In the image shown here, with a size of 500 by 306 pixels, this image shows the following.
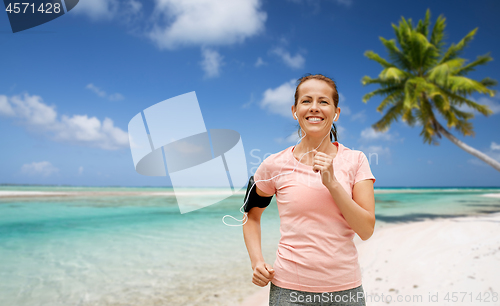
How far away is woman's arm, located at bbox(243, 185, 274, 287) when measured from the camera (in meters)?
1.26

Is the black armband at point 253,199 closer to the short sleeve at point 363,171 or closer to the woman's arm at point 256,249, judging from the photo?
the woman's arm at point 256,249

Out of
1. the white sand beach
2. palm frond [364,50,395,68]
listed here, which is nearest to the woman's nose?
the white sand beach

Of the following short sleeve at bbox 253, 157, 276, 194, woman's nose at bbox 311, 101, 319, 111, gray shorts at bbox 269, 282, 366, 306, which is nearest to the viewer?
gray shorts at bbox 269, 282, 366, 306

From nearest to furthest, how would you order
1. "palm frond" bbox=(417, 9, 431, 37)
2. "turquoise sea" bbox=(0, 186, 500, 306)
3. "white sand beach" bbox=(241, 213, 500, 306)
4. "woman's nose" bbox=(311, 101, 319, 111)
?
"woman's nose" bbox=(311, 101, 319, 111), "white sand beach" bbox=(241, 213, 500, 306), "turquoise sea" bbox=(0, 186, 500, 306), "palm frond" bbox=(417, 9, 431, 37)

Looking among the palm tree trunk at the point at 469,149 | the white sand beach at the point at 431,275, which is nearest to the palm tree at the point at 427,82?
the palm tree trunk at the point at 469,149

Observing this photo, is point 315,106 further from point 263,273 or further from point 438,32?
point 438,32

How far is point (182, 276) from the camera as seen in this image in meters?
5.29

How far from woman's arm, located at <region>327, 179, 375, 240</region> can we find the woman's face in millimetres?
310

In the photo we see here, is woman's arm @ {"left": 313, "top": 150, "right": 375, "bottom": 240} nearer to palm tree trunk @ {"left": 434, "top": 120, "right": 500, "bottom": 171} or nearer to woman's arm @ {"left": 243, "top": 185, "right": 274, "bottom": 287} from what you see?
woman's arm @ {"left": 243, "top": 185, "right": 274, "bottom": 287}

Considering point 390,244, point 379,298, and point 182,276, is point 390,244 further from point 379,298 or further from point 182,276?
point 182,276

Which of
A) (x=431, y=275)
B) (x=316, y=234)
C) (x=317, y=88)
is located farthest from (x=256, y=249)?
(x=431, y=275)

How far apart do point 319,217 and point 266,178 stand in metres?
0.35

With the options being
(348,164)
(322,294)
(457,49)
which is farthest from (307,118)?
(457,49)

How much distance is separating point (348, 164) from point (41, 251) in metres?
8.98
